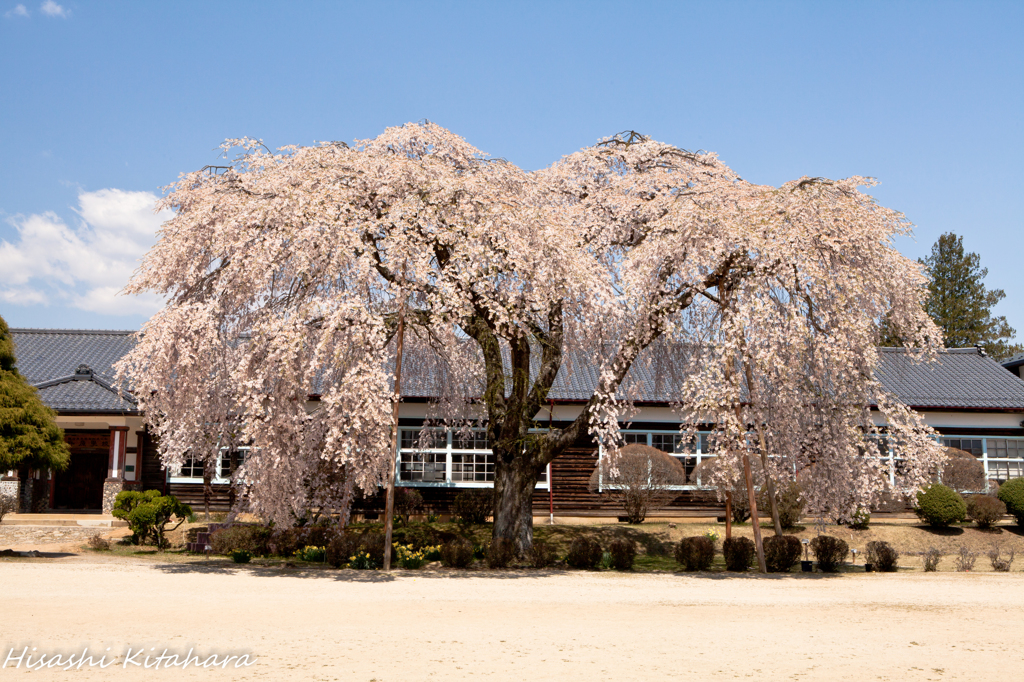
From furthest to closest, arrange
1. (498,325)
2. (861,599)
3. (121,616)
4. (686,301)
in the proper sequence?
1. (686,301)
2. (498,325)
3. (861,599)
4. (121,616)

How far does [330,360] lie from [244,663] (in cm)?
658

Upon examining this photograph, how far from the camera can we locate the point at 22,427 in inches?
611

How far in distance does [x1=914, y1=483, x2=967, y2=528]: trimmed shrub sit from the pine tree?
2874 centimetres

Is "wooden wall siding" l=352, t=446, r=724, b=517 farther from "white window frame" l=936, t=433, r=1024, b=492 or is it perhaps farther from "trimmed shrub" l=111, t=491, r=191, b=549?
"trimmed shrub" l=111, t=491, r=191, b=549

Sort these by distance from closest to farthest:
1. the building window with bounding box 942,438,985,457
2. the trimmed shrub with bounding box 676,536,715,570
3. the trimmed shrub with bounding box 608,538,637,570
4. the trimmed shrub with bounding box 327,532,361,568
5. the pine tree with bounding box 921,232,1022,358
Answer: the trimmed shrub with bounding box 327,532,361,568 → the trimmed shrub with bounding box 676,536,715,570 → the trimmed shrub with bounding box 608,538,637,570 → the building window with bounding box 942,438,985,457 → the pine tree with bounding box 921,232,1022,358

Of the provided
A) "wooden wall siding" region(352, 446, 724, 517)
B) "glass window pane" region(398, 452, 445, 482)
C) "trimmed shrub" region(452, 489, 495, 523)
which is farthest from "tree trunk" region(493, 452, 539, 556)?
"wooden wall siding" region(352, 446, 724, 517)

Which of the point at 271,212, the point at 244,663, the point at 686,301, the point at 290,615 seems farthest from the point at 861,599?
the point at 271,212

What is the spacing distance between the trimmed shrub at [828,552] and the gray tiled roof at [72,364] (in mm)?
16782

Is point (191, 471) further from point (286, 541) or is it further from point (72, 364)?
point (286, 541)

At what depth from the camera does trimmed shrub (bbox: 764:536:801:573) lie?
15531 mm

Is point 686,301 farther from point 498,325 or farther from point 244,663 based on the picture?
point 244,663

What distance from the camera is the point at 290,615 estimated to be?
986cm

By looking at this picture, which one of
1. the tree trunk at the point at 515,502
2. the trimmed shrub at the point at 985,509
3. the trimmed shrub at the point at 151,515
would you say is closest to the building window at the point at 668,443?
the trimmed shrub at the point at 985,509

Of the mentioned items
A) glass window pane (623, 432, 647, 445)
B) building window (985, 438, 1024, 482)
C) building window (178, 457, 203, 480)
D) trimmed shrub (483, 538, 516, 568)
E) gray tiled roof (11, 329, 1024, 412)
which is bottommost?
trimmed shrub (483, 538, 516, 568)
